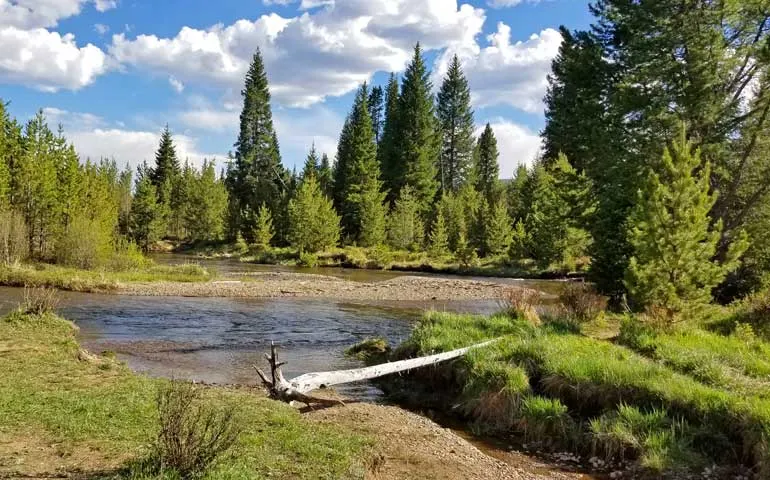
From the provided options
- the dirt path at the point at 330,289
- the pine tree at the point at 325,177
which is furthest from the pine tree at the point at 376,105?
the dirt path at the point at 330,289

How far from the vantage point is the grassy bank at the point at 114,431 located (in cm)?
627

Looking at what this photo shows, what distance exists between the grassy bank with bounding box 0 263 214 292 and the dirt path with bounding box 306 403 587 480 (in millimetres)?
22382

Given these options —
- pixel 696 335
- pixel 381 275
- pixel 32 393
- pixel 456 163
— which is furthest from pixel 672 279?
pixel 456 163

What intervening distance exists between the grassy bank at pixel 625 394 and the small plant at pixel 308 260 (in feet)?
125

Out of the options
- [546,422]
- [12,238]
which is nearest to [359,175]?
[12,238]

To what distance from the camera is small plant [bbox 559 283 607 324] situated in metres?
17.2

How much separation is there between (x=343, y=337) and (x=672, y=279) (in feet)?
32.9

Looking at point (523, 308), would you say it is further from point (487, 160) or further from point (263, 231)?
point (487, 160)

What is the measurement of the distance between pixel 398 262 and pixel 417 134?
21.6 metres

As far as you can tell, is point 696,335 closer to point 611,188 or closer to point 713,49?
point 611,188

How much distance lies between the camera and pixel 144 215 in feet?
205

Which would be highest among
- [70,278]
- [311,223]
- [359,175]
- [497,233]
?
[359,175]

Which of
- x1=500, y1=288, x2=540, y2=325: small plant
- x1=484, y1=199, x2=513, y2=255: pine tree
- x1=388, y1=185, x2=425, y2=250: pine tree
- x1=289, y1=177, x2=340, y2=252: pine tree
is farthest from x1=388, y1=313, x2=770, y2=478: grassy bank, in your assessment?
x1=388, y1=185, x2=425, y2=250: pine tree

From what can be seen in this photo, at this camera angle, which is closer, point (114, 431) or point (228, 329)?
point (114, 431)
